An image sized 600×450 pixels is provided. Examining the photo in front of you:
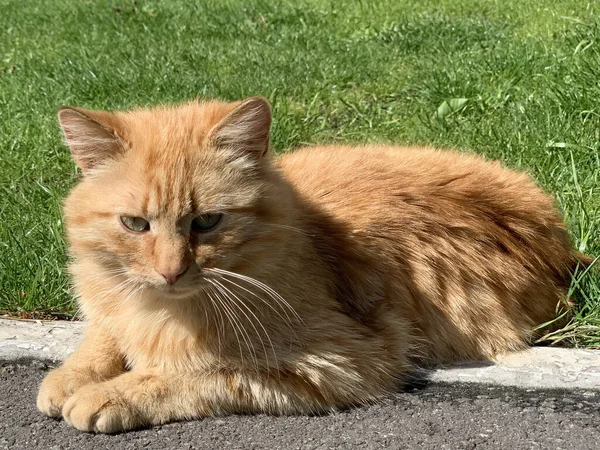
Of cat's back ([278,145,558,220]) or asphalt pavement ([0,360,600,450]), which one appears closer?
asphalt pavement ([0,360,600,450])

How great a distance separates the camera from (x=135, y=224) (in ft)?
8.70

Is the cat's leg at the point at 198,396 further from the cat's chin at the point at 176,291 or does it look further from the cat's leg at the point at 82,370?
the cat's chin at the point at 176,291

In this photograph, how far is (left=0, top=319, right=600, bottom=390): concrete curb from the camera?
304cm

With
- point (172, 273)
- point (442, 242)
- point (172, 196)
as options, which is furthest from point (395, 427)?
point (172, 196)

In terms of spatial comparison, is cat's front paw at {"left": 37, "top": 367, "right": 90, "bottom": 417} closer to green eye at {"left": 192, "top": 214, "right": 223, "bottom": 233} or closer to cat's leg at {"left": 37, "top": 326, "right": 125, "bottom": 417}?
cat's leg at {"left": 37, "top": 326, "right": 125, "bottom": 417}

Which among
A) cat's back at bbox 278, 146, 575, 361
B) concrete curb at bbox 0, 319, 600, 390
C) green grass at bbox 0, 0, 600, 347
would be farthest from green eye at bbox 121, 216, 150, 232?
green grass at bbox 0, 0, 600, 347

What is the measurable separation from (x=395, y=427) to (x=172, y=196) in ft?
3.71

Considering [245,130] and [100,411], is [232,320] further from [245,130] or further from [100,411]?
[245,130]

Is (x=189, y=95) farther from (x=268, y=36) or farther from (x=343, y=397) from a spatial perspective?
(x=343, y=397)

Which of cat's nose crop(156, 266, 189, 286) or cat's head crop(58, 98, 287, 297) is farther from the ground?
cat's head crop(58, 98, 287, 297)

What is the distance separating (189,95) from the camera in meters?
5.73

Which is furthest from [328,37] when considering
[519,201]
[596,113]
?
[519,201]

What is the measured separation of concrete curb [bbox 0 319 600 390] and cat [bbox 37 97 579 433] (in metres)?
0.10

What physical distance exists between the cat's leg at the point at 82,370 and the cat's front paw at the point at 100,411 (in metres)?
0.10
